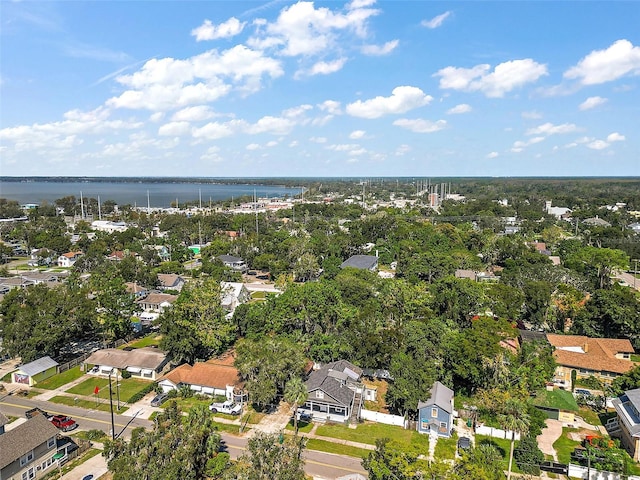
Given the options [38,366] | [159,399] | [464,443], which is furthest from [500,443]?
[38,366]

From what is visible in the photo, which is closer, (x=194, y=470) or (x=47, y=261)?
(x=194, y=470)

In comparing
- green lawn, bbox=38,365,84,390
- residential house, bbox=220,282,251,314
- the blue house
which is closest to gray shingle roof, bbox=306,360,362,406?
the blue house

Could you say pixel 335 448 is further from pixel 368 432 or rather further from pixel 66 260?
pixel 66 260

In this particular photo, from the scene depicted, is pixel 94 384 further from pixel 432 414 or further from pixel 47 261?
pixel 47 261

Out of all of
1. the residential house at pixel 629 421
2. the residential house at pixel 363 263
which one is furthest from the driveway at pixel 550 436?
the residential house at pixel 363 263

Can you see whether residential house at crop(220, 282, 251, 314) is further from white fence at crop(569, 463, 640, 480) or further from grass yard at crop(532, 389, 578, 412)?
white fence at crop(569, 463, 640, 480)

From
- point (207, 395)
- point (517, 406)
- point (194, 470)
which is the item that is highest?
point (517, 406)

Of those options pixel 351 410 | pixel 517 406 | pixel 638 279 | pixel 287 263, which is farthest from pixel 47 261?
pixel 638 279
